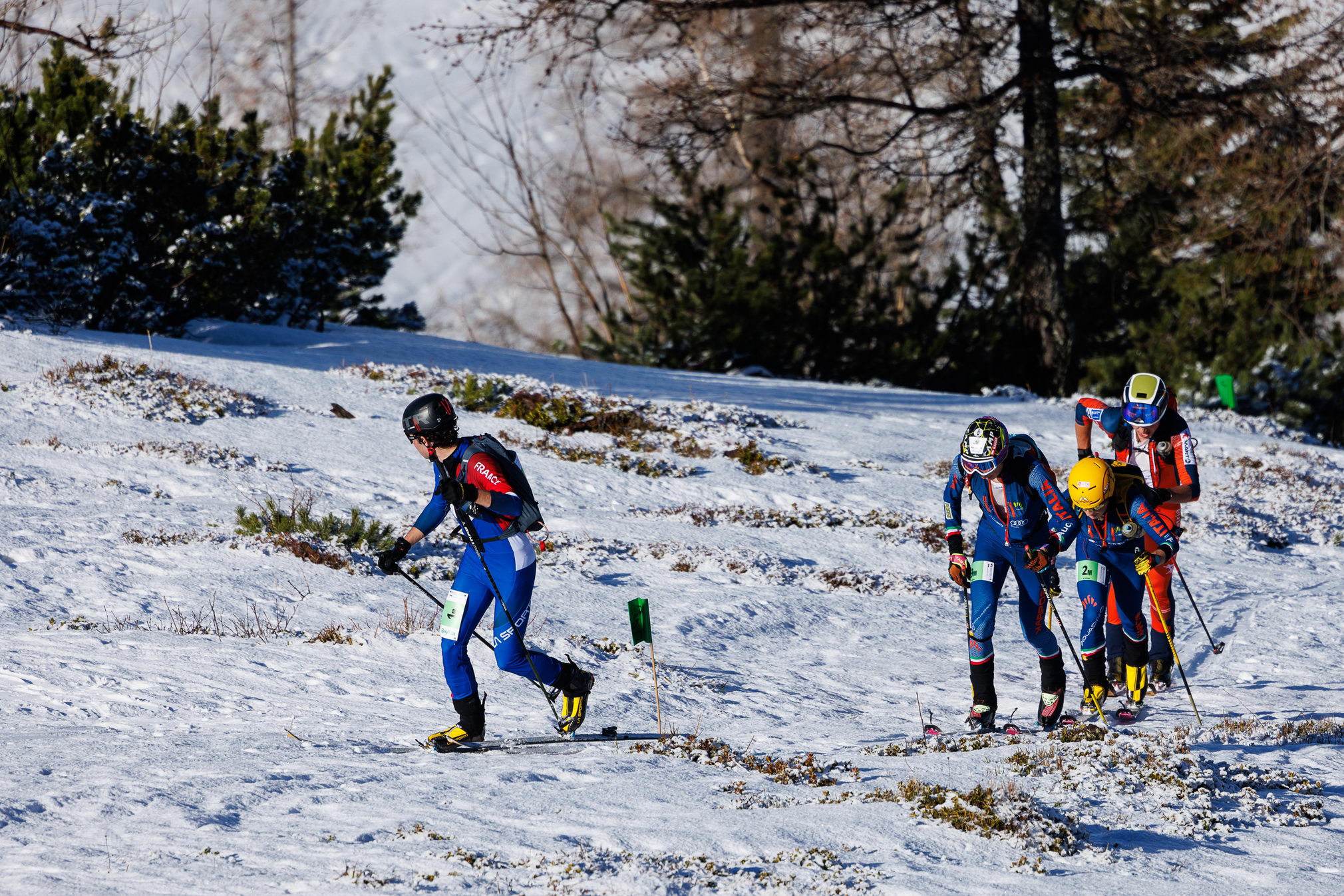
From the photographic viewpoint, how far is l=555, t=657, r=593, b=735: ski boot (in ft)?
22.5

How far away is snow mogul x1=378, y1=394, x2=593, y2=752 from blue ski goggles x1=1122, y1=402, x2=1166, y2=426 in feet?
15.5

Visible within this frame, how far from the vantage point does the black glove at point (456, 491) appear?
21.1 ft

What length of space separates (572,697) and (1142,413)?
4.79 m

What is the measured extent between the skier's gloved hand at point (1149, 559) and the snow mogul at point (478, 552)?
3.87 m

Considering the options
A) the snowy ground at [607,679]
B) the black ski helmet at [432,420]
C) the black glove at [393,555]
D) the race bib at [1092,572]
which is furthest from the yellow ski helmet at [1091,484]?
the black glove at [393,555]

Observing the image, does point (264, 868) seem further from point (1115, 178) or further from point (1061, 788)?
point (1115, 178)

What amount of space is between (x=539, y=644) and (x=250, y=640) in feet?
6.47

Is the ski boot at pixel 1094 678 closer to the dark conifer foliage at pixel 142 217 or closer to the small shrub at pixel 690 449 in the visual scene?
the small shrub at pixel 690 449

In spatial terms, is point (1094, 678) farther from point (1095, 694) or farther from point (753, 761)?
point (753, 761)

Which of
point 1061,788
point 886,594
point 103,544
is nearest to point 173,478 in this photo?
point 103,544

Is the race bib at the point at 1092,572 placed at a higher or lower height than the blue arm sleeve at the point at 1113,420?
lower

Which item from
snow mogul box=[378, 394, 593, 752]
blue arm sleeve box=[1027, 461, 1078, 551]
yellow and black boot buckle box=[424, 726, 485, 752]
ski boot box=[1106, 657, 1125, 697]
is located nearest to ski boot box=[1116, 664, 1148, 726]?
ski boot box=[1106, 657, 1125, 697]

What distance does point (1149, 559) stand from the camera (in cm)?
809

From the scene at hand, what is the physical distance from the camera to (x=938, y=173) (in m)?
21.7
